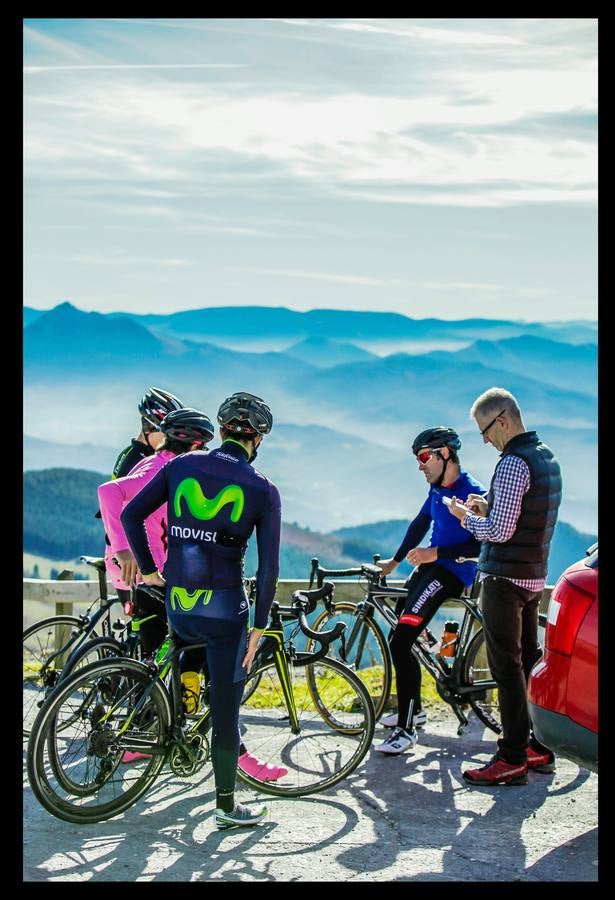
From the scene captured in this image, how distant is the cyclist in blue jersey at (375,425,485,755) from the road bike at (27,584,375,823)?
2.30 ft

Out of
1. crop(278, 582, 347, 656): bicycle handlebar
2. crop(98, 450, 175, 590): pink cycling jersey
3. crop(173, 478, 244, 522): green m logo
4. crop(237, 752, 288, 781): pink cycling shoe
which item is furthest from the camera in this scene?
crop(98, 450, 175, 590): pink cycling jersey

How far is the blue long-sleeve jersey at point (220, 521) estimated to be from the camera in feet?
18.9

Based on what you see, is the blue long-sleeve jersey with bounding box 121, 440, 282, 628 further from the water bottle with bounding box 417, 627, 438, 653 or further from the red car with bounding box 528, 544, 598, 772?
the water bottle with bounding box 417, 627, 438, 653

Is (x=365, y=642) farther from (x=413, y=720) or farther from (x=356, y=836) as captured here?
(x=356, y=836)

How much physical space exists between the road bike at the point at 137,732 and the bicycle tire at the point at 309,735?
0.4 inches

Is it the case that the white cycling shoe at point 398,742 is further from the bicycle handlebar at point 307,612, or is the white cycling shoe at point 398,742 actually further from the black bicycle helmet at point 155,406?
the black bicycle helmet at point 155,406

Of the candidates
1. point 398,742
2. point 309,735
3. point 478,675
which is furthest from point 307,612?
point 478,675

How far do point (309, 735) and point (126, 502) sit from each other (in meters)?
2.09

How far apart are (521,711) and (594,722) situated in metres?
1.47

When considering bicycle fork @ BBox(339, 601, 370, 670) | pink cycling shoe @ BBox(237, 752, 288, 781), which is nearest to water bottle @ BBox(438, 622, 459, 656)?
bicycle fork @ BBox(339, 601, 370, 670)

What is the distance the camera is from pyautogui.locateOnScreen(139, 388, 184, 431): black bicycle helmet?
7344mm

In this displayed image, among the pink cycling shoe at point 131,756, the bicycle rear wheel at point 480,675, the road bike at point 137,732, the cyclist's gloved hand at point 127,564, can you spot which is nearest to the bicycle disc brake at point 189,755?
the road bike at point 137,732
